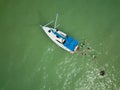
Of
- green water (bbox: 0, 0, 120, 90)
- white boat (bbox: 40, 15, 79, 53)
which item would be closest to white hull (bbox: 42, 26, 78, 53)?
white boat (bbox: 40, 15, 79, 53)

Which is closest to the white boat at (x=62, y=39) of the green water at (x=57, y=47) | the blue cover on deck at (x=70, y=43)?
the blue cover on deck at (x=70, y=43)

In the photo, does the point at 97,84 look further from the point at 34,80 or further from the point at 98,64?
the point at 34,80

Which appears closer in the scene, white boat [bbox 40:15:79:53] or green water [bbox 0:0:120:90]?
green water [bbox 0:0:120:90]

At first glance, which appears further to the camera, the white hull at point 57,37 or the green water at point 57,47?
the white hull at point 57,37

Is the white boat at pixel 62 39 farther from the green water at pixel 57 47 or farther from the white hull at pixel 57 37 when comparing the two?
the green water at pixel 57 47

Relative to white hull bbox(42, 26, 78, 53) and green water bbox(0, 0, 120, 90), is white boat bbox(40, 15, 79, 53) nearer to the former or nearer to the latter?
white hull bbox(42, 26, 78, 53)

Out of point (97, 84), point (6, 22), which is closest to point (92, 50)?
point (97, 84)

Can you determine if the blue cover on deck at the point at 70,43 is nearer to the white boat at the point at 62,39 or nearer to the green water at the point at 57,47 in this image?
the white boat at the point at 62,39
